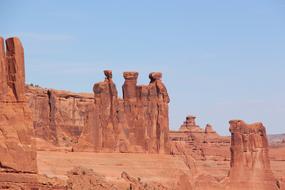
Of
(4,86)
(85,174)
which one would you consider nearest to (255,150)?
(85,174)

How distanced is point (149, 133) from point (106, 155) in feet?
23.7

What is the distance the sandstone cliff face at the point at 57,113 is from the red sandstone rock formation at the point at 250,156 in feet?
47.6

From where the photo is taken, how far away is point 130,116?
105 metres

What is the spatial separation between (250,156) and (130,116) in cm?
1397

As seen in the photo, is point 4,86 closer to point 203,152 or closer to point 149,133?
point 149,133

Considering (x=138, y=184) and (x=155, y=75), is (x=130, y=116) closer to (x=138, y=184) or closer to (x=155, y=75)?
(x=155, y=75)

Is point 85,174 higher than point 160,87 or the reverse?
the reverse

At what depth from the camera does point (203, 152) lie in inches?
6152

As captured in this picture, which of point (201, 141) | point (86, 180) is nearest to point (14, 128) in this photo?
point (86, 180)

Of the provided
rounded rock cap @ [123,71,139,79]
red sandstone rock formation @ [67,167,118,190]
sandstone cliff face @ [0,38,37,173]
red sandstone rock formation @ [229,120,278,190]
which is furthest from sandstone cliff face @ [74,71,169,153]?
sandstone cliff face @ [0,38,37,173]

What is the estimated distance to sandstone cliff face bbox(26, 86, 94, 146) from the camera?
106000mm

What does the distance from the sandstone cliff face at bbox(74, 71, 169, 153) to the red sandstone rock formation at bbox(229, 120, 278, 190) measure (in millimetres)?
8970

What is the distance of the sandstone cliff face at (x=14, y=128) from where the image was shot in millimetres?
60938

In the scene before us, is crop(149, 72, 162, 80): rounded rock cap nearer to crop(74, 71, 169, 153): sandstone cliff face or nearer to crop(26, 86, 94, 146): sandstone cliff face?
crop(74, 71, 169, 153): sandstone cliff face
